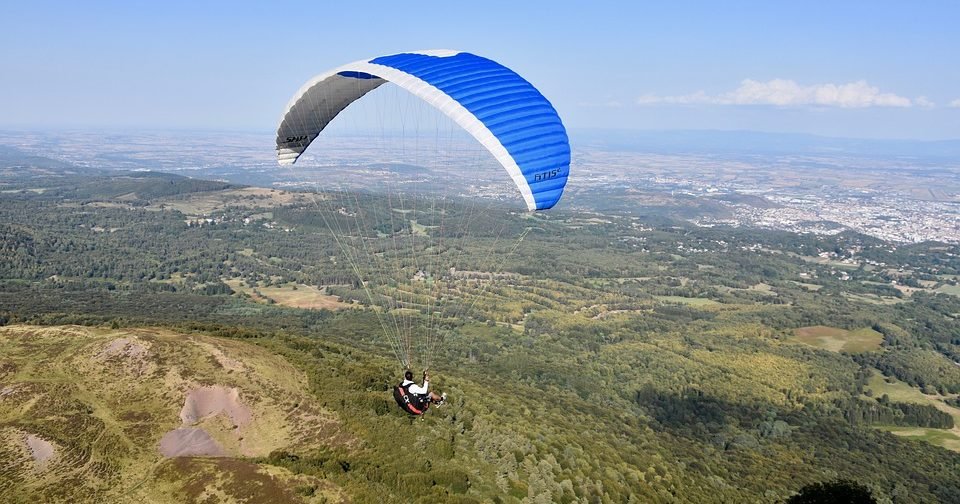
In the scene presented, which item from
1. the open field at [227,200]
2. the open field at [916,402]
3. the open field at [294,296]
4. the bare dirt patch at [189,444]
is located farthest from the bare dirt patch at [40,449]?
the open field at [227,200]

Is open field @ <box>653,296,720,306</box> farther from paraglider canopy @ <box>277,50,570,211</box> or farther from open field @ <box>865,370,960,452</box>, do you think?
paraglider canopy @ <box>277,50,570,211</box>

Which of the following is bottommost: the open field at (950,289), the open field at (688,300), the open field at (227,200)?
the open field at (688,300)

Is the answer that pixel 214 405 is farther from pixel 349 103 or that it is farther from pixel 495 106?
pixel 495 106

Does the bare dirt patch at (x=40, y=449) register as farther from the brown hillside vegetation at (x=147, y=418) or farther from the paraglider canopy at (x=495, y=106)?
the paraglider canopy at (x=495, y=106)

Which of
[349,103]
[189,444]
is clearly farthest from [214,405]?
[349,103]

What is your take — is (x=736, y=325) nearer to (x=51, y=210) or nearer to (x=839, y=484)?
(x=839, y=484)

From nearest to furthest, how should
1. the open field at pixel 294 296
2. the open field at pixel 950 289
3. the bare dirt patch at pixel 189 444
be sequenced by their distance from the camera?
the bare dirt patch at pixel 189 444 < the open field at pixel 294 296 < the open field at pixel 950 289

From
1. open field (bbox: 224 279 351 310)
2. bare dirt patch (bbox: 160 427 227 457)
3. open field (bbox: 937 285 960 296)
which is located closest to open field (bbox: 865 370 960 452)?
bare dirt patch (bbox: 160 427 227 457)
